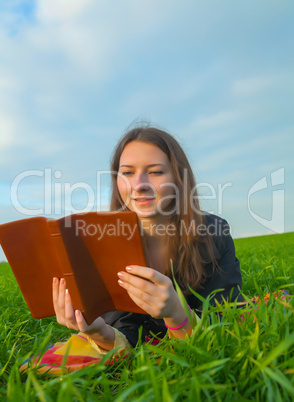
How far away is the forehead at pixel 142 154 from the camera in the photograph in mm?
2463

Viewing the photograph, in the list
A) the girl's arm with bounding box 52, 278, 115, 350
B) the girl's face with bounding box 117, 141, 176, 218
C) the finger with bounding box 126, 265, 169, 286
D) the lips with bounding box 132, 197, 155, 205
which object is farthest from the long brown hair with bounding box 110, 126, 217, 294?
the finger with bounding box 126, 265, 169, 286

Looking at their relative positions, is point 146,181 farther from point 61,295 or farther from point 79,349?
point 79,349

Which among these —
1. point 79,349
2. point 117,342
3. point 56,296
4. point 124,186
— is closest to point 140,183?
point 124,186

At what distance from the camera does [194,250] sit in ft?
8.54

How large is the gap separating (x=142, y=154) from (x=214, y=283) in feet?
3.38

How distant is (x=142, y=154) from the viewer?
2490 mm

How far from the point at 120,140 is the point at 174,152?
551mm

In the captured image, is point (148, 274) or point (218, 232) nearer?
point (148, 274)

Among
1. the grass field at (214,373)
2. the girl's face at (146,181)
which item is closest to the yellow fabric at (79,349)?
the grass field at (214,373)

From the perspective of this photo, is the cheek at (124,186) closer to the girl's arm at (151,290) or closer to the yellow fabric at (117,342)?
the girl's arm at (151,290)

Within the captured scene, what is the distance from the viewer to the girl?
2.40m

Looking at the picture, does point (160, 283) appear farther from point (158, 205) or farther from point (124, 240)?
point (158, 205)

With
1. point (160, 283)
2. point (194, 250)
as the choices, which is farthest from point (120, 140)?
point (160, 283)

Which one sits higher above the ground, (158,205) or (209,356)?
(158,205)
